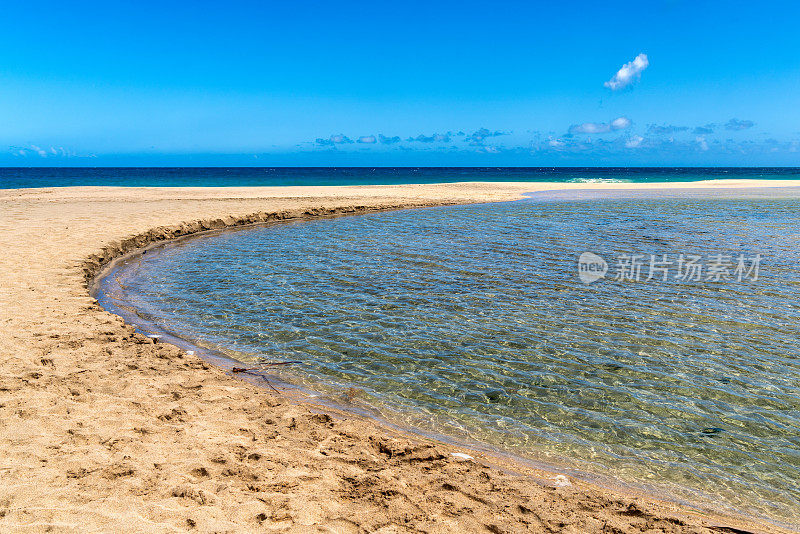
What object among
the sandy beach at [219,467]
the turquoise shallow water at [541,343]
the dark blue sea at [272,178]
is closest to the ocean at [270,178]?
the dark blue sea at [272,178]

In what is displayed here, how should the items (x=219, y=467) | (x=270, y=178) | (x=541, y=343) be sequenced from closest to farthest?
(x=219, y=467) → (x=541, y=343) → (x=270, y=178)

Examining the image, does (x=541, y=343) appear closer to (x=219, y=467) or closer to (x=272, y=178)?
(x=219, y=467)

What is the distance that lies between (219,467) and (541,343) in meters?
5.12

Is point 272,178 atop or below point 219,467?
atop

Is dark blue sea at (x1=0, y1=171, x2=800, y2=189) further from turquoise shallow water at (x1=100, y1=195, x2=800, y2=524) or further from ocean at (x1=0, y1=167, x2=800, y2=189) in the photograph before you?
turquoise shallow water at (x1=100, y1=195, x2=800, y2=524)

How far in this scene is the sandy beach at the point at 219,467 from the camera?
3.83m

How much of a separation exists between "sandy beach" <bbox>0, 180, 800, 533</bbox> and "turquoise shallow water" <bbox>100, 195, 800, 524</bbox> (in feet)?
2.31

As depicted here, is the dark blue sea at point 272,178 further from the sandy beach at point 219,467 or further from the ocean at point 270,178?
the sandy beach at point 219,467

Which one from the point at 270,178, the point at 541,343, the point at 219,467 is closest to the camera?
the point at 219,467

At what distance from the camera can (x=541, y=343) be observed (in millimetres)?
7902

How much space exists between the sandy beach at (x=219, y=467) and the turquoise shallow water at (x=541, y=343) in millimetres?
704

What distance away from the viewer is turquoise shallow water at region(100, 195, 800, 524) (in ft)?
17.1

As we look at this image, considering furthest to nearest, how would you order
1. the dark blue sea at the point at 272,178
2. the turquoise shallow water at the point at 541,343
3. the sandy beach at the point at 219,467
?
the dark blue sea at the point at 272,178, the turquoise shallow water at the point at 541,343, the sandy beach at the point at 219,467

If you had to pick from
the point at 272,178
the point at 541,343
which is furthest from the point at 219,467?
the point at 272,178
